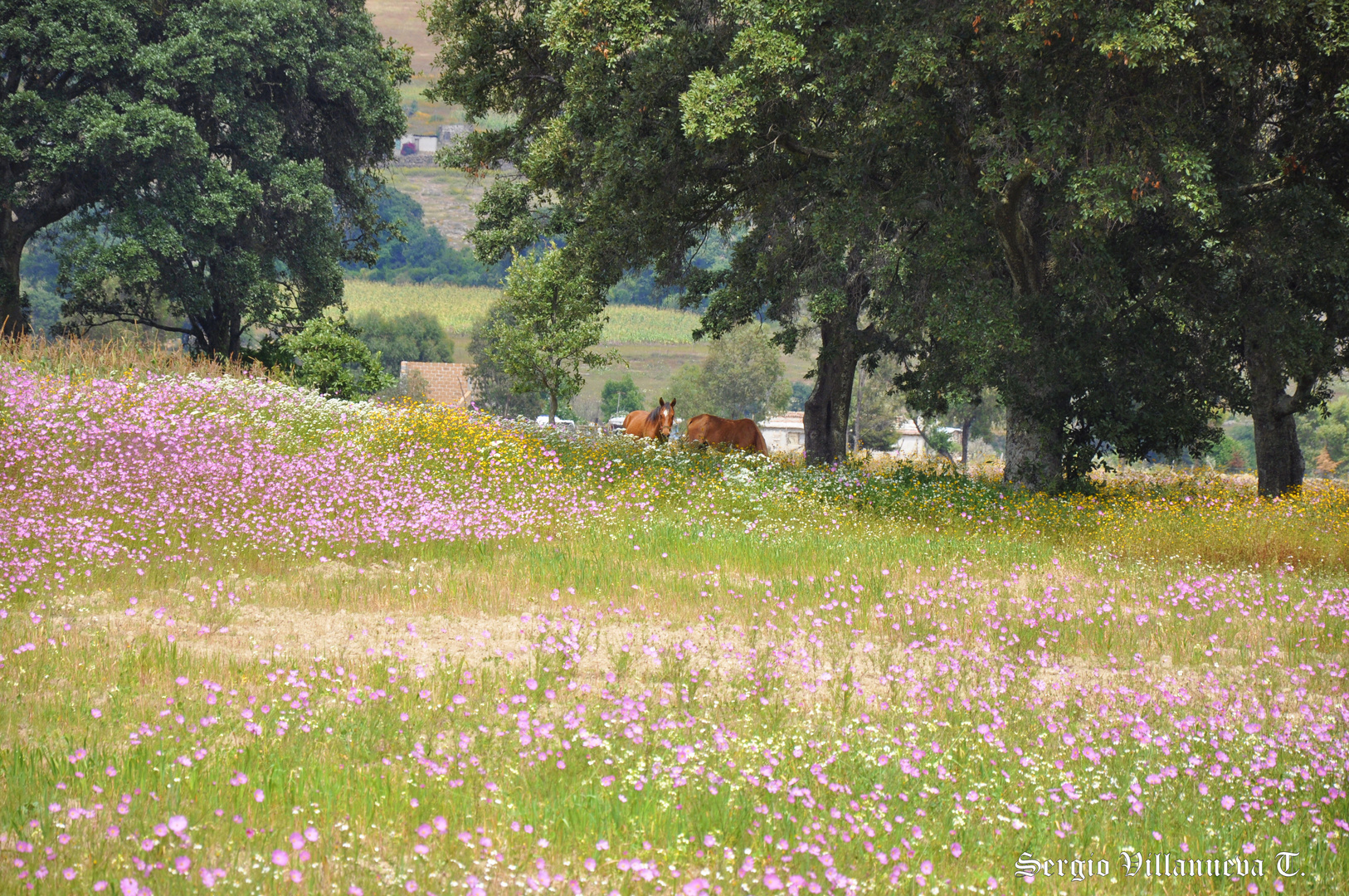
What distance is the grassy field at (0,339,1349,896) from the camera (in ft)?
14.7

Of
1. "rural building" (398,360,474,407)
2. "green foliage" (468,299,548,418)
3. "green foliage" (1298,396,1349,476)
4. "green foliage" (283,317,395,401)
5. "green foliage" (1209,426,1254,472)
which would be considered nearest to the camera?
"green foliage" (283,317,395,401)

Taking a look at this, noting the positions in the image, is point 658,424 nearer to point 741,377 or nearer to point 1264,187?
point 1264,187

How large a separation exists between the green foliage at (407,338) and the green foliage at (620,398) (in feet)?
73.6

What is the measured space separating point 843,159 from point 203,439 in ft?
35.1

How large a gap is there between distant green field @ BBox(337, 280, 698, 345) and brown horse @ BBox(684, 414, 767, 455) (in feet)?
483

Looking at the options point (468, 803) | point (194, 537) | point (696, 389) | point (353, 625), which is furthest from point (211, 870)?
point (696, 389)

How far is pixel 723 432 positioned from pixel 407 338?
11388cm

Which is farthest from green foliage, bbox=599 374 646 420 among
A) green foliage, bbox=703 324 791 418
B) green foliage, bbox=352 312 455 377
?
green foliage, bbox=703 324 791 418

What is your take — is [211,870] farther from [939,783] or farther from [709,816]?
[939,783]

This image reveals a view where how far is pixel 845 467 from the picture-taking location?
19.8 meters

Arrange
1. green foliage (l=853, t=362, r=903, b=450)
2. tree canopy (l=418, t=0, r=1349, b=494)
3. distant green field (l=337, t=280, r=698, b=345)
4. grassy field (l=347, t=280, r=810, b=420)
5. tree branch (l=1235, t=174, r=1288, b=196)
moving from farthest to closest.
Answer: distant green field (l=337, t=280, r=698, b=345) < grassy field (l=347, t=280, r=810, b=420) < green foliage (l=853, t=362, r=903, b=450) < tree branch (l=1235, t=174, r=1288, b=196) < tree canopy (l=418, t=0, r=1349, b=494)

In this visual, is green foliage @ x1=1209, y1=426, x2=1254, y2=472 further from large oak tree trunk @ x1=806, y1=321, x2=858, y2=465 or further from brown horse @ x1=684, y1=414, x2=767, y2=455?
brown horse @ x1=684, y1=414, x2=767, y2=455

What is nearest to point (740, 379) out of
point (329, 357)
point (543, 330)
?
point (543, 330)

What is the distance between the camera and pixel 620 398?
14125 cm
